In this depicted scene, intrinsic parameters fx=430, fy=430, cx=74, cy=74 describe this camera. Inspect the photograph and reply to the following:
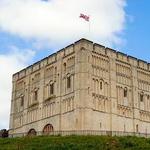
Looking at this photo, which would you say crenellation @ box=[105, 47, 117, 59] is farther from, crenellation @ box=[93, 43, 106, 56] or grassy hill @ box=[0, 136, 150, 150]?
grassy hill @ box=[0, 136, 150, 150]

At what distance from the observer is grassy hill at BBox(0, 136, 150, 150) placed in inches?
1638

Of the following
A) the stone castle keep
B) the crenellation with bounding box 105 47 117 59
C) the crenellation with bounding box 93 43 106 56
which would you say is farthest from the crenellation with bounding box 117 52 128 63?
the crenellation with bounding box 93 43 106 56

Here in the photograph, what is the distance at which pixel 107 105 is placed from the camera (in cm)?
5666

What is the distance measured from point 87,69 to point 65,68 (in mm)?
4611

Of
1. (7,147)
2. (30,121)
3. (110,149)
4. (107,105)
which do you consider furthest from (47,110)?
(110,149)

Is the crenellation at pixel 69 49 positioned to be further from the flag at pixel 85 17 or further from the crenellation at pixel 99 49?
the flag at pixel 85 17

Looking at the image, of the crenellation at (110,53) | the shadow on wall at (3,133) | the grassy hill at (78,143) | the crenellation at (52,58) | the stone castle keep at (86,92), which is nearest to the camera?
the grassy hill at (78,143)

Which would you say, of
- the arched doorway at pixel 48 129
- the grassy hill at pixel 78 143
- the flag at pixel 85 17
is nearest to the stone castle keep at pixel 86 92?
the arched doorway at pixel 48 129

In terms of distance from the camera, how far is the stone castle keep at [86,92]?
55000 mm

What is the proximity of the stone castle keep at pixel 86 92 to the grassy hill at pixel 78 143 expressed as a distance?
7816 millimetres

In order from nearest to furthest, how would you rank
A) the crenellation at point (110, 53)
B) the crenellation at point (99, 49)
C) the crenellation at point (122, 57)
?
the crenellation at point (99, 49)
the crenellation at point (110, 53)
the crenellation at point (122, 57)

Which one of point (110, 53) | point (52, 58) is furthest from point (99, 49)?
point (52, 58)

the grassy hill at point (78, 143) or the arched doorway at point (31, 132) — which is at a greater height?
the arched doorway at point (31, 132)

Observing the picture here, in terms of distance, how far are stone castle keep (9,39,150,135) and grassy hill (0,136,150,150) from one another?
25.6 ft
